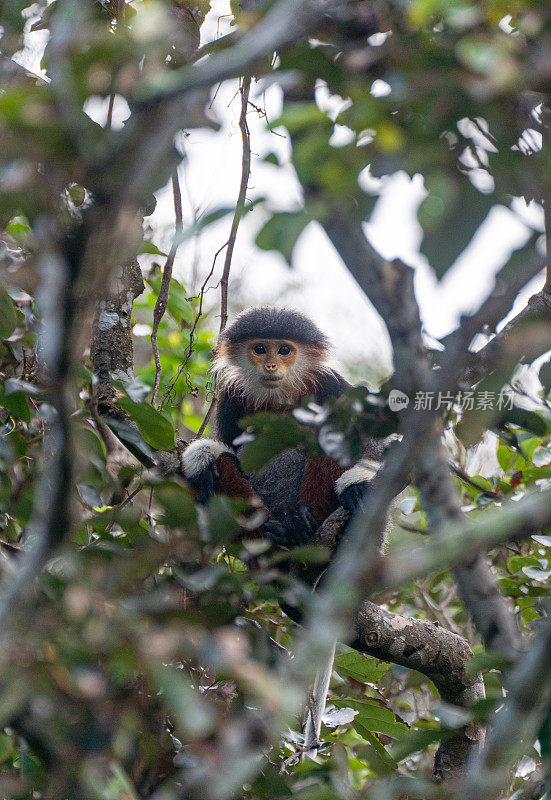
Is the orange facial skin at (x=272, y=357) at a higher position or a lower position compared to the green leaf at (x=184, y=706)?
higher

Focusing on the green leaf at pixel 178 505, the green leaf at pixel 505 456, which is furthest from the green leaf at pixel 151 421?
the green leaf at pixel 505 456

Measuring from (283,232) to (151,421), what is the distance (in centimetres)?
126

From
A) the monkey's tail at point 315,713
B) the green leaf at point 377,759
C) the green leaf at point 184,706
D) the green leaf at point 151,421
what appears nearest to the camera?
the green leaf at point 184,706

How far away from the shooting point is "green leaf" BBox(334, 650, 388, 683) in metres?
2.96

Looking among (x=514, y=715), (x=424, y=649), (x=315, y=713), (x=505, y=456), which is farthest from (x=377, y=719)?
(x=514, y=715)

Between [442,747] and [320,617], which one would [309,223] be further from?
[442,747]

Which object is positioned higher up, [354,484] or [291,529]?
[354,484]

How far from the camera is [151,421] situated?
7.25 feet

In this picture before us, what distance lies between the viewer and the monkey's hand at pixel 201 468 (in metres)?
3.66

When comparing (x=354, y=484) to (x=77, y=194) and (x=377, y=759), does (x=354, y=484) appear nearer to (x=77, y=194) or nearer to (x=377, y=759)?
(x=377, y=759)

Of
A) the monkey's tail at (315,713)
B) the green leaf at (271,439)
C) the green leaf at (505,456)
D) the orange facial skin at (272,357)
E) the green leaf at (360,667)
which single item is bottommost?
the monkey's tail at (315,713)

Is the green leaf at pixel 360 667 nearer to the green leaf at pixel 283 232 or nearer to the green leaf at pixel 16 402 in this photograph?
the green leaf at pixel 16 402

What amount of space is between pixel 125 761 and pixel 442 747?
1.87m

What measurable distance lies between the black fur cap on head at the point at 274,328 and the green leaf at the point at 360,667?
209 centimetres
